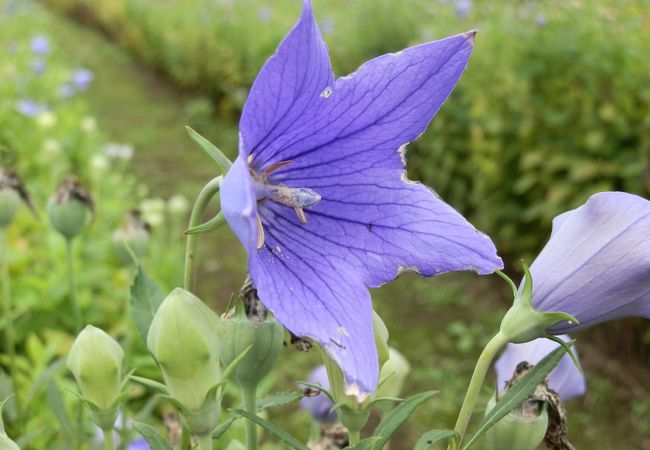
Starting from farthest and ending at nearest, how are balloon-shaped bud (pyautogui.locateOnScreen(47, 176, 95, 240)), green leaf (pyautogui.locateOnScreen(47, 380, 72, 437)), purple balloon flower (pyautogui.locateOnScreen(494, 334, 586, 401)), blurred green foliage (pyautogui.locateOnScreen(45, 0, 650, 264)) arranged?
blurred green foliage (pyautogui.locateOnScreen(45, 0, 650, 264)) < balloon-shaped bud (pyautogui.locateOnScreen(47, 176, 95, 240)) < green leaf (pyautogui.locateOnScreen(47, 380, 72, 437)) < purple balloon flower (pyautogui.locateOnScreen(494, 334, 586, 401))

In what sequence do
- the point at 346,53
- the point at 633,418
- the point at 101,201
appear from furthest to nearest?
the point at 346,53, the point at 101,201, the point at 633,418

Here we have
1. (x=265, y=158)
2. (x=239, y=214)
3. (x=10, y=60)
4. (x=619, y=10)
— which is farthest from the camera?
(x=10, y=60)

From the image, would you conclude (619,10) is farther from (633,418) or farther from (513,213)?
(633,418)

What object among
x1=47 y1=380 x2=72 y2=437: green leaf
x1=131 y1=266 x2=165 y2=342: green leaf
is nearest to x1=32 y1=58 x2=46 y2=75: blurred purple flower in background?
x1=47 y1=380 x2=72 y2=437: green leaf

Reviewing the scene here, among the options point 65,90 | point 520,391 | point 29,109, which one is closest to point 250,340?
point 520,391

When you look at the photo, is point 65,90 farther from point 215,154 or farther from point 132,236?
point 215,154

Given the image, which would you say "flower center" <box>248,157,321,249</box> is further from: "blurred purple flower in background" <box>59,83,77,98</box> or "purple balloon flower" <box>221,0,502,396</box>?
"blurred purple flower in background" <box>59,83,77,98</box>

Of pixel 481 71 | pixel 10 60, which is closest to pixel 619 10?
pixel 481 71
